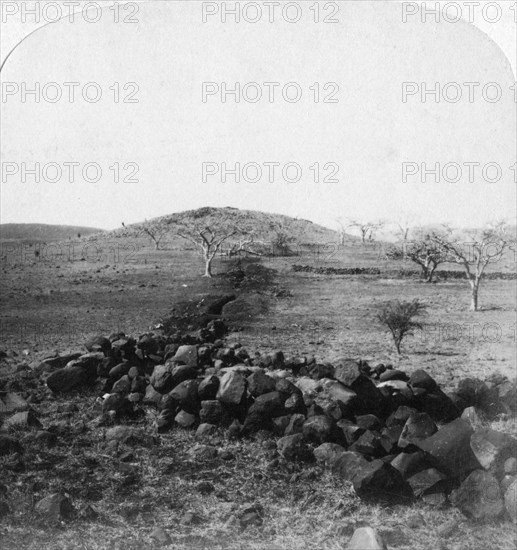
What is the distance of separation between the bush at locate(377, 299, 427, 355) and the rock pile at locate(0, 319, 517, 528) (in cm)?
58

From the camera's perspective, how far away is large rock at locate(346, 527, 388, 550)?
4602mm

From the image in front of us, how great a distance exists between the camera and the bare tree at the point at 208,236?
9.05 meters

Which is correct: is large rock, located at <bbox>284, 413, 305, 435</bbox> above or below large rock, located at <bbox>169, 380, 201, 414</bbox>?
below

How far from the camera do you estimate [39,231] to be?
8.54m

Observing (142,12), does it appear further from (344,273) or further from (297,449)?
(297,449)

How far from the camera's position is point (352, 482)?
557 centimetres

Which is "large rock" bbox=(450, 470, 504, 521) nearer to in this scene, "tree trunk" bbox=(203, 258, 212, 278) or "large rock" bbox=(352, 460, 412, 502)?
"large rock" bbox=(352, 460, 412, 502)

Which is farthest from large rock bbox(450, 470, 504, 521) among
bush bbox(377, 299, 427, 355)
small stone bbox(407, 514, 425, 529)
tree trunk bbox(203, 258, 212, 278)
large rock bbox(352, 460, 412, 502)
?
tree trunk bbox(203, 258, 212, 278)

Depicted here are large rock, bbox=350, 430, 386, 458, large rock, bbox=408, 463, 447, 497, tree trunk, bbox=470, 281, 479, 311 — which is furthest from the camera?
tree trunk, bbox=470, 281, 479, 311

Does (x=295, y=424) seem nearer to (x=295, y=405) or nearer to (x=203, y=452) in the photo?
(x=295, y=405)

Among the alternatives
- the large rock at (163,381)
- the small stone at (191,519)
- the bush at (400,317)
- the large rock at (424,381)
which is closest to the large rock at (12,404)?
the large rock at (163,381)

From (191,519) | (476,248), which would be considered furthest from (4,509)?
(476,248)

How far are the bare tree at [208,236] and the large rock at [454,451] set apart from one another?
4.58 m

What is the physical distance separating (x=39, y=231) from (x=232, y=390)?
13.0 feet
